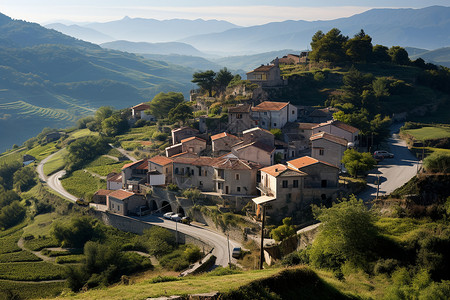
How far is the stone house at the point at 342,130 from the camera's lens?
162 feet

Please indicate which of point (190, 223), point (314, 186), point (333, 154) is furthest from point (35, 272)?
point (333, 154)

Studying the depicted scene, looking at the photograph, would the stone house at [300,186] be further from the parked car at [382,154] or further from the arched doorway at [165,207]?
the arched doorway at [165,207]

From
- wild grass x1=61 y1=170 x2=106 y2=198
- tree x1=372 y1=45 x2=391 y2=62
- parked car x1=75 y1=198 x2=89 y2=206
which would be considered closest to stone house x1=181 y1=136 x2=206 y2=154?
parked car x1=75 y1=198 x2=89 y2=206

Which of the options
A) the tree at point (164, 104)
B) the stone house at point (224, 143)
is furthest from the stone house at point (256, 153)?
the tree at point (164, 104)

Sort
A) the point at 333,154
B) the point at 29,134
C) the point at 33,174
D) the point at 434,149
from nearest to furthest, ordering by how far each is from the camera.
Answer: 1. the point at 333,154
2. the point at 434,149
3. the point at 33,174
4. the point at 29,134

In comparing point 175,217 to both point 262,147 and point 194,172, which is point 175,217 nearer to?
point 194,172

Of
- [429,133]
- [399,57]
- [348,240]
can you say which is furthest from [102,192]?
[399,57]

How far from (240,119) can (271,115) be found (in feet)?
13.9

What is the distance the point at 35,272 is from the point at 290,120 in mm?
37167

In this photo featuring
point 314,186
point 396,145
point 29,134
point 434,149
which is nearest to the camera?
point 314,186

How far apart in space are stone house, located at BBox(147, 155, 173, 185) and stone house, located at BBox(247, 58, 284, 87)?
2614 centimetres

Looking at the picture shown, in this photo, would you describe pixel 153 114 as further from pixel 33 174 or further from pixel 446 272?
pixel 446 272

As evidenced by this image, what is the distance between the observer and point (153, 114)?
81.3 m

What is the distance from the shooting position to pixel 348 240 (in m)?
25.3
